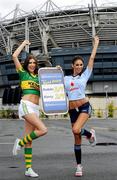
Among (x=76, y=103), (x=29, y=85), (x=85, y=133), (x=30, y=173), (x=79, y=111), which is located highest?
(x=29, y=85)

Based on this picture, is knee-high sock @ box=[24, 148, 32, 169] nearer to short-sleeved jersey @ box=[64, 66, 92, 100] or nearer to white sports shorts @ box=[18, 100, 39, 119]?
white sports shorts @ box=[18, 100, 39, 119]

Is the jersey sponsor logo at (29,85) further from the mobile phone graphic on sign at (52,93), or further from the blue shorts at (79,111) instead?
the blue shorts at (79,111)

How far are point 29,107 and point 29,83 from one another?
0.35 m

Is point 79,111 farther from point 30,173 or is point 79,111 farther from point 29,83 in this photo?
point 30,173

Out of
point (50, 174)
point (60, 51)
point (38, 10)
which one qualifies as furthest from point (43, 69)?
point (38, 10)

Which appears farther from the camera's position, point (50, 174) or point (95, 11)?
point (95, 11)

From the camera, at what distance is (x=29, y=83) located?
7281 mm

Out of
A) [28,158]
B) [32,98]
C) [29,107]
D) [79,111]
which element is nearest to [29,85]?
[32,98]

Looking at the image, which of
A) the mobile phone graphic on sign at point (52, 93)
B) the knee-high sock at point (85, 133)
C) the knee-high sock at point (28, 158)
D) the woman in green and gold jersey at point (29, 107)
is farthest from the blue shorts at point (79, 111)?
the knee-high sock at point (28, 158)

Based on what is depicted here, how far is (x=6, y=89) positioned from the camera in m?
108

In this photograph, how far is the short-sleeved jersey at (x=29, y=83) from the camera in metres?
7.29

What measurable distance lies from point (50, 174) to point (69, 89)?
4.18 feet

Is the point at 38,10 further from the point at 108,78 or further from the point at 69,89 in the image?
the point at 69,89

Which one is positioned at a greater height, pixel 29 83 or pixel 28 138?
pixel 29 83
